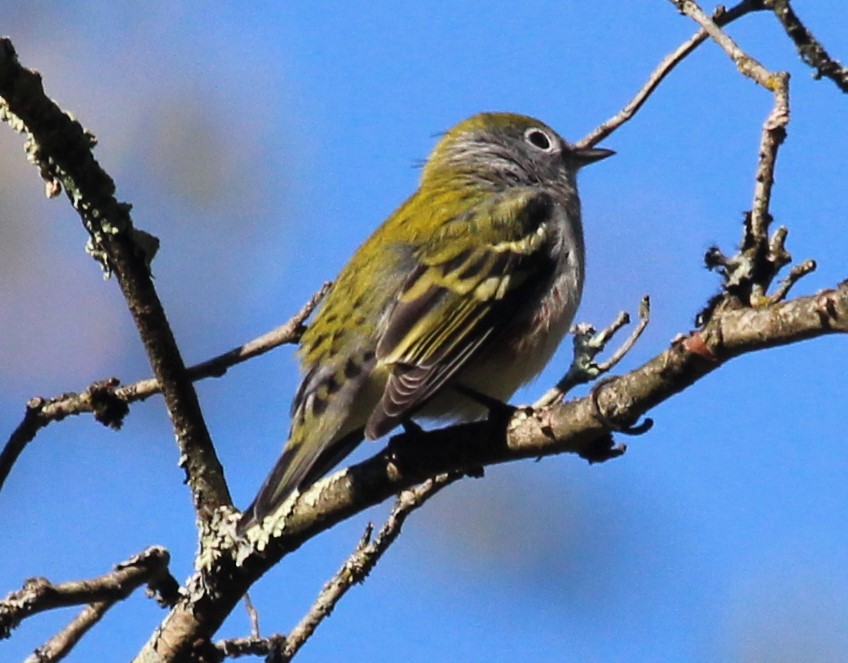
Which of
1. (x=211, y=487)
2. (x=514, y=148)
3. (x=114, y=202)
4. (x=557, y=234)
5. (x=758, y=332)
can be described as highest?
(x=514, y=148)

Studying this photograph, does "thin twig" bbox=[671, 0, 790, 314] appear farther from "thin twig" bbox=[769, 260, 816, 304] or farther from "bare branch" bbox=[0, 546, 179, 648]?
"bare branch" bbox=[0, 546, 179, 648]

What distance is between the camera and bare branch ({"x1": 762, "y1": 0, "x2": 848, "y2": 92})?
2857 millimetres

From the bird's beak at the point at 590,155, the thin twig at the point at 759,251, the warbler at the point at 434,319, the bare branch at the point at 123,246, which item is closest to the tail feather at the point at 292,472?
the warbler at the point at 434,319

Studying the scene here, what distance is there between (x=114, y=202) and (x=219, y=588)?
1070 mm

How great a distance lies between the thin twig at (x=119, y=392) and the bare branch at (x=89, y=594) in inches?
19.4

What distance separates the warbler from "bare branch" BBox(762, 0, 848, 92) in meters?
1.55

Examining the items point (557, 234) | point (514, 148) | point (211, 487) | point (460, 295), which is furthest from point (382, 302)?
point (514, 148)

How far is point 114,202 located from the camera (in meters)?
3.33

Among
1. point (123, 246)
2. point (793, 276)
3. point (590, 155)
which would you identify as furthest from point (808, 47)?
point (590, 155)

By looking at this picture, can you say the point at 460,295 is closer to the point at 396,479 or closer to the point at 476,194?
the point at 476,194

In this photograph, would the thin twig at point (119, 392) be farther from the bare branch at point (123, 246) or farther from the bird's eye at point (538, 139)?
the bird's eye at point (538, 139)

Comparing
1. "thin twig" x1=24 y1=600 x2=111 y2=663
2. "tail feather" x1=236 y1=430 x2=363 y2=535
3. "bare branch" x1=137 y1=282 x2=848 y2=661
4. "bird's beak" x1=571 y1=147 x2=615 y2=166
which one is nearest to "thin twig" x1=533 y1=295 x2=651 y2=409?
"bare branch" x1=137 y1=282 x2=848 y2=661

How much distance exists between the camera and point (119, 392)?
12.3 feet

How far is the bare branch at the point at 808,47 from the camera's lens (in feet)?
9.37
